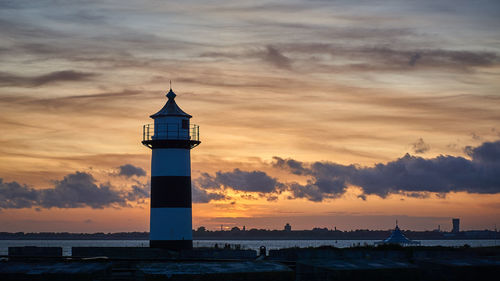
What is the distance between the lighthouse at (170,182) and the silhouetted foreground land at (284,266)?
2583 mm

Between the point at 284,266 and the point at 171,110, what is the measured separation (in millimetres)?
15292

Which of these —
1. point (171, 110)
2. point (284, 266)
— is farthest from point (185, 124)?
point (284, 266)

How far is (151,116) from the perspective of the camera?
43562 millimetres

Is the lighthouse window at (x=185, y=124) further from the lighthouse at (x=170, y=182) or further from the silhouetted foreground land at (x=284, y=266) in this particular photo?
the silhouetted foreground land at (x=284, y=266)

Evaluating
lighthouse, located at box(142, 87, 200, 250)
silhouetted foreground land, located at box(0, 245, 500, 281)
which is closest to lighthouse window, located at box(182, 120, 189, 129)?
lighthouse, located at box(142, 87, 200, 250)

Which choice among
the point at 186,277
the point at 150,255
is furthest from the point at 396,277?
the point at 150,255

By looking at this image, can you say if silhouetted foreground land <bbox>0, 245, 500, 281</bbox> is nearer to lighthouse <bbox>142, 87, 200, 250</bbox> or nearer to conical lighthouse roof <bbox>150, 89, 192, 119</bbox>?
lighthouse <bbox>142, 87, 200, 250</bbox>

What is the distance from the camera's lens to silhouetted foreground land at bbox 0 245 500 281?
96.8ft

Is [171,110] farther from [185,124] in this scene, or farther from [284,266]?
[284,266]

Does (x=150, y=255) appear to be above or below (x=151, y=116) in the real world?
below

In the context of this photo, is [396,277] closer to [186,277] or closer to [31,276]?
[186,277]

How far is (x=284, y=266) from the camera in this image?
32.1m

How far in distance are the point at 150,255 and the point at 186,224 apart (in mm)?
4369

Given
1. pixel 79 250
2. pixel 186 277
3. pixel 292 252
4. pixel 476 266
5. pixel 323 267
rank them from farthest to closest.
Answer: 1. pixel 79 250
2. pixel 292 252
3. pixel 476 266
4. pixel 323 267
5. pixel 186 277
